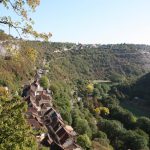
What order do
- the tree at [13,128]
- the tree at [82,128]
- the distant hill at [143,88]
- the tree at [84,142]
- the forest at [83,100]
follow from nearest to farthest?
the tree at [13,128], the forest at [83,100], the tree at [84,142], the tree at [82,128], the distant hill at [143,88]

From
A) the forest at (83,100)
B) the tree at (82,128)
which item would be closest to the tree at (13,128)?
the forest at (83,100)

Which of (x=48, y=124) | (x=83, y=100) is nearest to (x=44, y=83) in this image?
(x=83, y=100)

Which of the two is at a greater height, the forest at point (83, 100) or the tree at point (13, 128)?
the tree at point (13, 128)

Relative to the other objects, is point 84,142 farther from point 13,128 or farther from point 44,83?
point 44,83

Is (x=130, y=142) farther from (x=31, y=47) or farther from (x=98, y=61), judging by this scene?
(x=98, y=61)

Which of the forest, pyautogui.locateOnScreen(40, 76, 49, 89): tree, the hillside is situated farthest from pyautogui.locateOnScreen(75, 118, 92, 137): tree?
the hillside

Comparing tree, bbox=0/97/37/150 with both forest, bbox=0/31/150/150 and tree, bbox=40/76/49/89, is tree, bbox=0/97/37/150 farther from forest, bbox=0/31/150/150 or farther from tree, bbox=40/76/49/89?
tree, bbox=40/76/49/89

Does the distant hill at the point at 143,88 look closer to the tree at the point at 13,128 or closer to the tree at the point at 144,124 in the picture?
the tree at the point at 144,124
